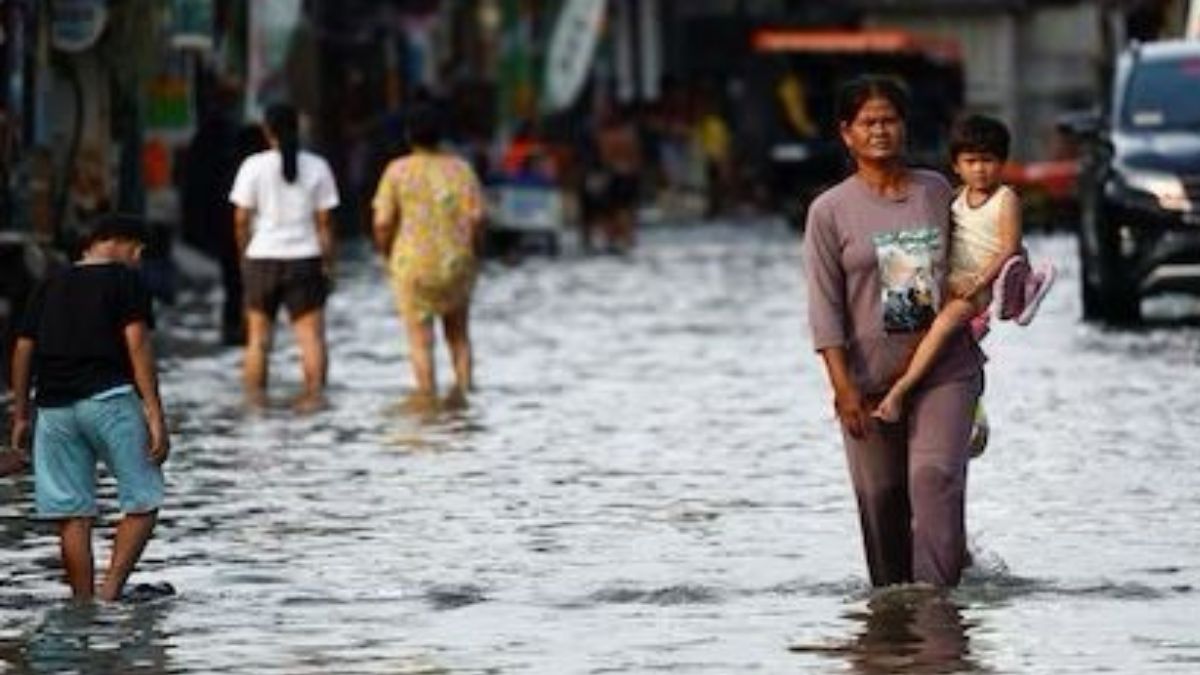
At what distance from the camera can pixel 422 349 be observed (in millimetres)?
26391

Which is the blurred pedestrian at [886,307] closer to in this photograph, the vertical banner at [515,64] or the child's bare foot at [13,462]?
the child's bare foot at [13,462]

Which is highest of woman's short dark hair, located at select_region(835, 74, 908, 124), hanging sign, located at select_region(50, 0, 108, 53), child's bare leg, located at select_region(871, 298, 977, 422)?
woman's short dark hair, located at select_region(835, 74, 908, 124)

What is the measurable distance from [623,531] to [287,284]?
374 inches

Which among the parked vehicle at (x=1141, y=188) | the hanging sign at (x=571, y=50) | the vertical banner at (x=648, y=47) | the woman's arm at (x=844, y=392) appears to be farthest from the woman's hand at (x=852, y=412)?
the vertical banner at (x=648, y=47)

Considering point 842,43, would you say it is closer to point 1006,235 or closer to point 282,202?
point 282,202

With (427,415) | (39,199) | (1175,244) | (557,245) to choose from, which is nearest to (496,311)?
(39,199)

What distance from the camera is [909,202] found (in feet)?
47.8

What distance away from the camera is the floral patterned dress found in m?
26.4

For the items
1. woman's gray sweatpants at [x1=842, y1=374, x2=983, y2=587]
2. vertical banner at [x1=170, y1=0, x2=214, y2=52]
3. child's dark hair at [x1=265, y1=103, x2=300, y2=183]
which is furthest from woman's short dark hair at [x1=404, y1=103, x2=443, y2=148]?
vertical banner at [x1=170, y1=0, x2=214, y2=52]

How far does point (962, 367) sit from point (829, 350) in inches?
16.0

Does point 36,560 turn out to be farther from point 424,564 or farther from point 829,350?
point 829,350

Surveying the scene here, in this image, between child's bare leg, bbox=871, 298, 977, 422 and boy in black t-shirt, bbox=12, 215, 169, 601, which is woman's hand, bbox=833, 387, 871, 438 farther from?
boy in black t-shirt, bbox=12, 215, 169, 601

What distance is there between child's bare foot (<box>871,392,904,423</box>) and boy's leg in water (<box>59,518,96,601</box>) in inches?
97.7

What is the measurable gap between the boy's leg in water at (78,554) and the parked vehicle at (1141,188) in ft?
54.7
